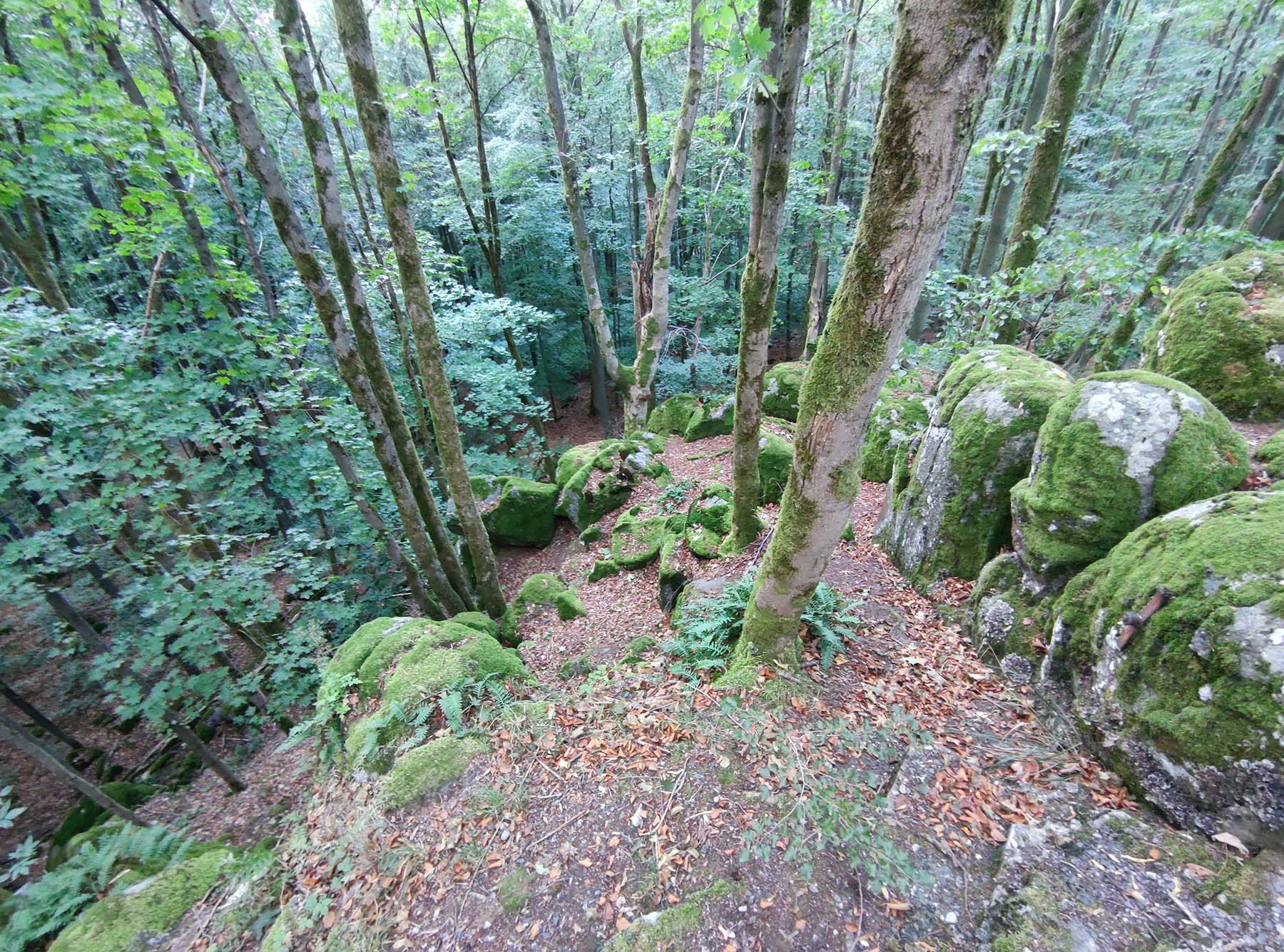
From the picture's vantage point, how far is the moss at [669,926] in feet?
8.68

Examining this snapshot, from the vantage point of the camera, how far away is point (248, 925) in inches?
130

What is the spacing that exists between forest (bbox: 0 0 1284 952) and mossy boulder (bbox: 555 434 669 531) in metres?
0.09

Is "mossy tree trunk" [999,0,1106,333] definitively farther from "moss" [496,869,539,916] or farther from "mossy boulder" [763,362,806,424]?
"moss" [496,869,539,916]

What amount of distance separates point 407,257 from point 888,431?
24.7 ft

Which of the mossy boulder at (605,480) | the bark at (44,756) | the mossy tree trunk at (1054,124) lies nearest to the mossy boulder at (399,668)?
the bark at (44,756)

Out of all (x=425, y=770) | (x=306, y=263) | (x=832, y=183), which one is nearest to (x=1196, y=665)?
(x=425, y=770)

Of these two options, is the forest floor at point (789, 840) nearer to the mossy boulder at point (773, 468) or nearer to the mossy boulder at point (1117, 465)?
the mossy boulder at point (1117, 465)

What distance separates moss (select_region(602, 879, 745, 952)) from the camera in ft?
8.68

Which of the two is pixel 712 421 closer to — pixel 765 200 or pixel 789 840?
pixel 765 200

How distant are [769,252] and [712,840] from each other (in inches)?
182

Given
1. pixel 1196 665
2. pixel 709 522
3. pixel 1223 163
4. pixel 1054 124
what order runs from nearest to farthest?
1. pixel 1196 665
2. pixel 1054 124
3. pixel 709 522
4. pixel 1223 163

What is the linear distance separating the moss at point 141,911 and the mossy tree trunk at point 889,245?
4.74m

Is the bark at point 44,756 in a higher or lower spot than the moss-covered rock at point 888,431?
lower

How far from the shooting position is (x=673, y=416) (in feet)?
46.2
